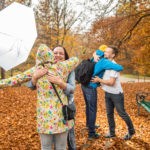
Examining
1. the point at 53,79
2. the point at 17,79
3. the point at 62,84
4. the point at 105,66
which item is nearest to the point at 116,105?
the point at 105,66

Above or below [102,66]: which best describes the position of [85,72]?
below

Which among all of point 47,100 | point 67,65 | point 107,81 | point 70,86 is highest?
point 67,65

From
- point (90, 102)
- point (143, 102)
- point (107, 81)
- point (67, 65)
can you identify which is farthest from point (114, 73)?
point (143, 102)

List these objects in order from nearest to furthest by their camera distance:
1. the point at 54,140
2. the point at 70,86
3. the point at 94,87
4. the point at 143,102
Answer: the point at 70,86 → the point at 54,140 → the point at 94,87 → the point at 143,102

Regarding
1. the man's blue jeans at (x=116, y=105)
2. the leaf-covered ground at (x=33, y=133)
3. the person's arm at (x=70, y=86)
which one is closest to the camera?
the person's arm at (x=70, y=86)

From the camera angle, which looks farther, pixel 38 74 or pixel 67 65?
pixel 67 65

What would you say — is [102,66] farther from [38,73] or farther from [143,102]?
[143,102]

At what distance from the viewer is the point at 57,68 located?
11.5 feet

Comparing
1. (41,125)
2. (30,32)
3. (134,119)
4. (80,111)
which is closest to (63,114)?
(41,125)

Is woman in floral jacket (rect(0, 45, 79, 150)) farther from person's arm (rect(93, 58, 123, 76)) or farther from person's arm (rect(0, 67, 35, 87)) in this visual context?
person's arm (rect(93, 58, 123, 76))

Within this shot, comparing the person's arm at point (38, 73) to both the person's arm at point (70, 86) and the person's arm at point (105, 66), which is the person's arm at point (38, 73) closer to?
the person's arm at point (70, 86)

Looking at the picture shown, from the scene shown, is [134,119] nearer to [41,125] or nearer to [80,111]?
[80,111]

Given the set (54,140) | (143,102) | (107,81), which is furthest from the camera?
(143,102)

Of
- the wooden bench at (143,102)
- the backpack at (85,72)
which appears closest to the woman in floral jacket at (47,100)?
the backpack at (85,72)
